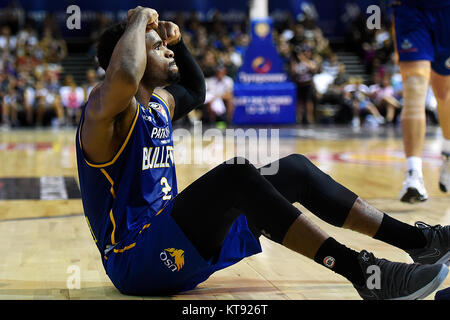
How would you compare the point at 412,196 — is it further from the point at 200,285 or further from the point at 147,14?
the point at 147,14

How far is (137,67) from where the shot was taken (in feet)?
6.25

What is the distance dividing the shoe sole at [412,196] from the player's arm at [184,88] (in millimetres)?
1568

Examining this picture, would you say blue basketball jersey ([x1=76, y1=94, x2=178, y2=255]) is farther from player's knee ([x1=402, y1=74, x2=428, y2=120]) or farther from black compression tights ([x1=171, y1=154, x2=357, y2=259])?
player's knee ([x1=402, y1=74, x2=428, y2=120])

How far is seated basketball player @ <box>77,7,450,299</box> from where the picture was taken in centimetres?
189

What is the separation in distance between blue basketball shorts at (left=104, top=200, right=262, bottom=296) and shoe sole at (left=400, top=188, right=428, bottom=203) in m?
1.86

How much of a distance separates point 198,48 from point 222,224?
13.7 meters

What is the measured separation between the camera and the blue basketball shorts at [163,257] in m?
1.93

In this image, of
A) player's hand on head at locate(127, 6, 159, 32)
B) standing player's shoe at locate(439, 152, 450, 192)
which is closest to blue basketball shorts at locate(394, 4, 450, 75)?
standing player's shoe at locate(439, 152, 450, 192)

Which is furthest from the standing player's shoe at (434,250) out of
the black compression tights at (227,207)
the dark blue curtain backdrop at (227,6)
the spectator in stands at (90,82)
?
the dark blue curtain backdrop at (227,6)

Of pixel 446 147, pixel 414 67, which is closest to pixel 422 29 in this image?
pixel 414 67

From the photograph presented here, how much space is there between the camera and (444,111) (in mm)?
4227

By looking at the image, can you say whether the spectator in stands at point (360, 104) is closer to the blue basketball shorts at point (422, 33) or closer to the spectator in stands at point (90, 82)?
the spectator in stands at point (90, 82)
